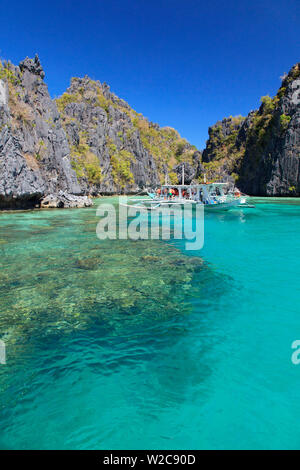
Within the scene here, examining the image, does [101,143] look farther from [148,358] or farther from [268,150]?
[148,358]

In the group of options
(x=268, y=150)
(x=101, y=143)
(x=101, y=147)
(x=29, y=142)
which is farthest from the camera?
(x=101, y=143)

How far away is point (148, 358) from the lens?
14.1 feet

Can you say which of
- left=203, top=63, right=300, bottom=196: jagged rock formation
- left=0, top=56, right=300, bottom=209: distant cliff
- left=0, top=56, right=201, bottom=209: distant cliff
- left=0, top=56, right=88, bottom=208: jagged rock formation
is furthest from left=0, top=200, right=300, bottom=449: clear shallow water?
left=203, top=63, right=300, bottom=196: jagged rock formation

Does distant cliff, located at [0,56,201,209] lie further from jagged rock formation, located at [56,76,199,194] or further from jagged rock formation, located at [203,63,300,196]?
jagged rock formation, located at [203,63,300,196]

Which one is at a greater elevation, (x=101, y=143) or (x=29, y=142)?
(x=101, y=143)

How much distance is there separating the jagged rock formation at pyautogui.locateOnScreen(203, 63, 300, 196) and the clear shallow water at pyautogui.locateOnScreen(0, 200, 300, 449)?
68.4m

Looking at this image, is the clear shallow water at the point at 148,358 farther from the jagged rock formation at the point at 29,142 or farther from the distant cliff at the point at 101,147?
the distant cliff at the point at 101,147

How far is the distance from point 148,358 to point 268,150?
8498 centimetres

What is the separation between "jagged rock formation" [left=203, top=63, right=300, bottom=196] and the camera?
66250mm

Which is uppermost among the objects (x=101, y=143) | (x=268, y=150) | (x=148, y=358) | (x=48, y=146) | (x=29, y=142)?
(x=101, y=143)

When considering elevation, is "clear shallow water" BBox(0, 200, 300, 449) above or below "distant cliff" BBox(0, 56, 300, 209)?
below

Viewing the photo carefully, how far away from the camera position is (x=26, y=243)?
13.1 metres

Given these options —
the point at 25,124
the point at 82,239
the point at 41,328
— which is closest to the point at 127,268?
the point at 41,328

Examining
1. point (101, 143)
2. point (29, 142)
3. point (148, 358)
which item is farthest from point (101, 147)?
point (148, 358)
